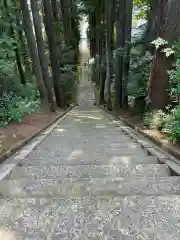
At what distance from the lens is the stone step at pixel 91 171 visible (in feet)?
12.6

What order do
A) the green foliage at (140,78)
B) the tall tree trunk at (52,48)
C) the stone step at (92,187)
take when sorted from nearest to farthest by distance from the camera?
the stone step at (92,187)
the green foliage at (140,78)
the tall tree trunk at (52,48)

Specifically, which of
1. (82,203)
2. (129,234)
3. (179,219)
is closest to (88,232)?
(129,234)

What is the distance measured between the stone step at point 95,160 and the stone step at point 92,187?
112 centimetres

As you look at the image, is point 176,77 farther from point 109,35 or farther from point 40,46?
point 109,35

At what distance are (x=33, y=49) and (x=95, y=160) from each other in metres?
9.60

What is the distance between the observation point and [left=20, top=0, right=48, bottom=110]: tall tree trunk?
12.9 metres

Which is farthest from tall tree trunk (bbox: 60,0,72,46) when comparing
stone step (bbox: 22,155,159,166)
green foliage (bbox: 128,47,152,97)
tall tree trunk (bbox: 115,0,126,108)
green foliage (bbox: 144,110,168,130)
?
stone step (bbox: 22,155,159,166)

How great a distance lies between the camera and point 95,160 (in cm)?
480

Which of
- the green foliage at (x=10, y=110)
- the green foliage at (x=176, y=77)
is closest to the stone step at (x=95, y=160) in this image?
the green foliage at (x=176, y=77)

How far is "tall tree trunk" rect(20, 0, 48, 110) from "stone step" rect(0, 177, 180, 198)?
10644 millimetres

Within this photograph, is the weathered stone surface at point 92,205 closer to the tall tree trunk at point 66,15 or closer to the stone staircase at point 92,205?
the stone staircase at point 92,205

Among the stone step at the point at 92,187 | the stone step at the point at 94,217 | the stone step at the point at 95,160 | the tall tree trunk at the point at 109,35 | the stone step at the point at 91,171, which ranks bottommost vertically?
the stone step at the point at 95,160

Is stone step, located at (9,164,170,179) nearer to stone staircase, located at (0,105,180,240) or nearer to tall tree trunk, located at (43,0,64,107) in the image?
stone staircase, located at (0,105,180,240)

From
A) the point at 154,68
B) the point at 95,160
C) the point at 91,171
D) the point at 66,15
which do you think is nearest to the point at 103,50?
the point at 66,15
